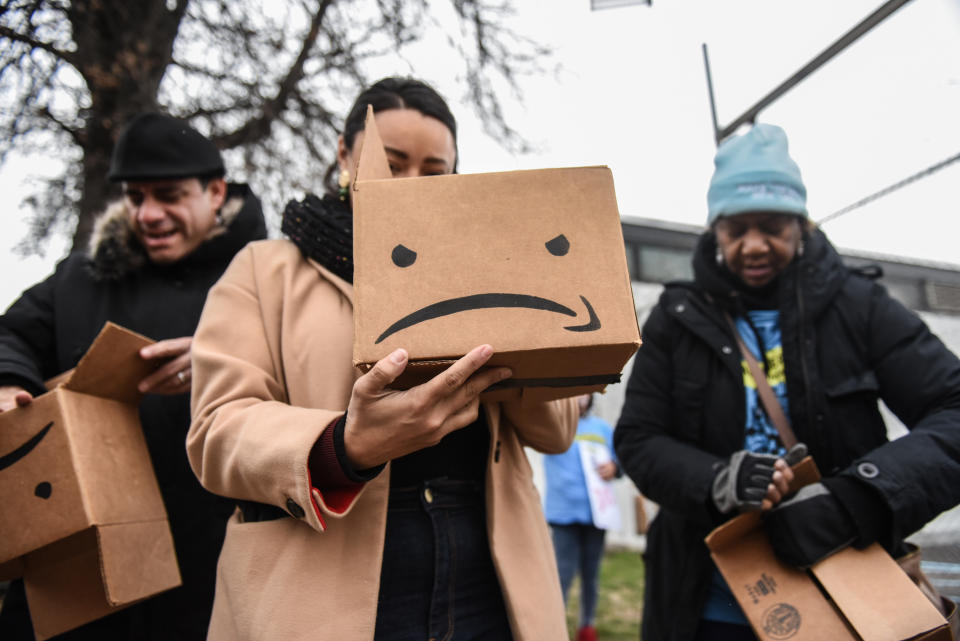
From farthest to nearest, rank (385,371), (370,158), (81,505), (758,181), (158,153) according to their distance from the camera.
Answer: (158,153) → (758,181) → (81,505) → (370,158) → (385,371)

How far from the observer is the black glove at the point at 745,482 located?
53.6 inches

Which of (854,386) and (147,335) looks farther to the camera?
(147,335)

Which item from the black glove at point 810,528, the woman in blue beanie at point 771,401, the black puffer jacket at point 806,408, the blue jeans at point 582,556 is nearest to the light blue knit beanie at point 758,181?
the woman in blue beanie at point 771,401

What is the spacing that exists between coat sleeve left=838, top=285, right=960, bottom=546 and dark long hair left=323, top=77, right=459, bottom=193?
1171mm

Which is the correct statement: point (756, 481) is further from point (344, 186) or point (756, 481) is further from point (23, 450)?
point (23, 450)

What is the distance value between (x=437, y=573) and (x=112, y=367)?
0.88 m

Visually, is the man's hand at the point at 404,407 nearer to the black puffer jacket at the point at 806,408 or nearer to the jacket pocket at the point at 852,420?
the black puffer jacket at the point at 806,408

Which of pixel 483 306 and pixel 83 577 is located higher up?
pixel 483 306

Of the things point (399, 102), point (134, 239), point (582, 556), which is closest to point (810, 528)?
point (399, 102)

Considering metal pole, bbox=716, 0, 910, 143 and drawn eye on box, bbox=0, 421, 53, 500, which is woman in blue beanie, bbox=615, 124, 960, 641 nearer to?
metal pole, bbox=716, 0, 910, 143

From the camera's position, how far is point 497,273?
93 cm

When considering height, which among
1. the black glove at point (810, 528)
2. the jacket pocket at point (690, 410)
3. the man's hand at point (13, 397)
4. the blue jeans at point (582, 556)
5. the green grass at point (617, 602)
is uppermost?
the man's hand at point (13, 397)

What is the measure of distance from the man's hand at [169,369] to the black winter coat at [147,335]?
274 millimetres

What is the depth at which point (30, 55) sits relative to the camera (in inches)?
156
